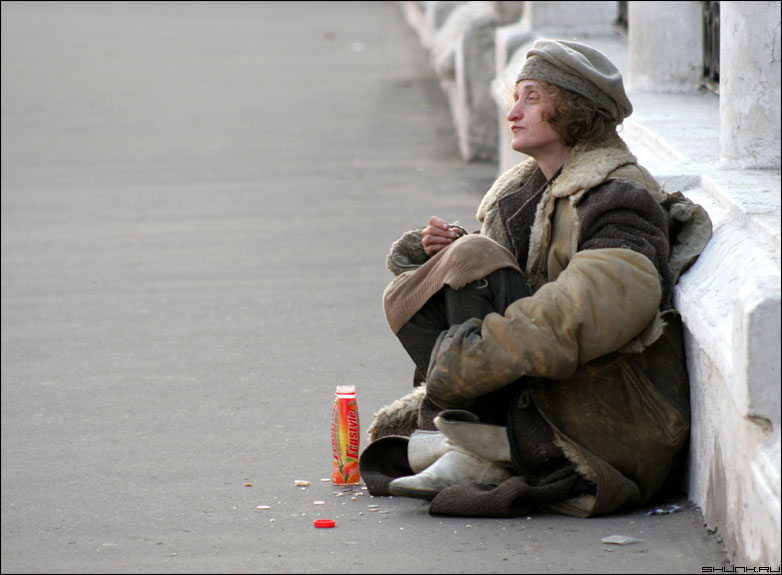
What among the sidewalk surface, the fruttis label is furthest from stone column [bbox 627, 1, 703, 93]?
the fruttis label

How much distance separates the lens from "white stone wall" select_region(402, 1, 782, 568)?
112 inches

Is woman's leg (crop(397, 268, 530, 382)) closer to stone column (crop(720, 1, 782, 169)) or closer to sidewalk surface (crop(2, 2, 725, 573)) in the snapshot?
sidewalk surface (crop(2, 2, 725, 573))

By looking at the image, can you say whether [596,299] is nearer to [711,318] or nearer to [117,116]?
[711,318]

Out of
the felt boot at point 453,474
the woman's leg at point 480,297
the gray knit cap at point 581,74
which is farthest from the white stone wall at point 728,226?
the felt boot at point 453,474

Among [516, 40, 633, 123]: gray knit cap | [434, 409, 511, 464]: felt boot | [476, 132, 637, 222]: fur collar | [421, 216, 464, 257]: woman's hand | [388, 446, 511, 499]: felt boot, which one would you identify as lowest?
[388, 446, 511, 499]: felt boot

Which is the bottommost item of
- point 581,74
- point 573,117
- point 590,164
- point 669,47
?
point 669,47

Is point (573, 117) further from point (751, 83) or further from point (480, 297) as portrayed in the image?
point (751, 83)

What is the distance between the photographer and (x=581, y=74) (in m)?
3.76

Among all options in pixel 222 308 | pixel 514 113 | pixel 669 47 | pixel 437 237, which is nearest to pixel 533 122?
pixel 514 113

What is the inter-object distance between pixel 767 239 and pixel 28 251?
6.48 meters

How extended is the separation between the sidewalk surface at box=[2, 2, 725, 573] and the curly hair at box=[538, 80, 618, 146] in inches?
44.2

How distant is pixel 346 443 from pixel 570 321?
1006 mm

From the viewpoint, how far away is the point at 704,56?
6812 mm

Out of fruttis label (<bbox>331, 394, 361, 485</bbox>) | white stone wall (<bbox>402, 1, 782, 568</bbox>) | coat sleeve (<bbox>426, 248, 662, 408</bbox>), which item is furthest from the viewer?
fruttis label (<bbox>331, 394, 361, 485</bbox>)
